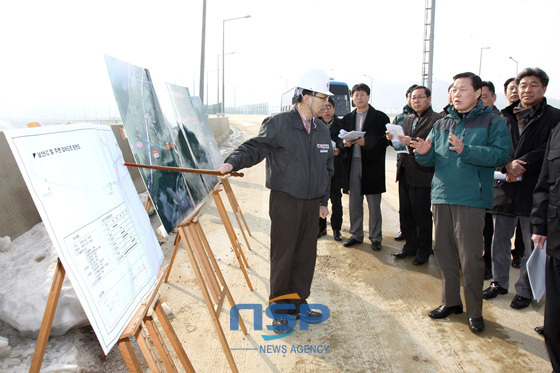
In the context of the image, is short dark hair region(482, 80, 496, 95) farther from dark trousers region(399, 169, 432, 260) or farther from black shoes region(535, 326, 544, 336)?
black shoes region(535, 326, 544, 336)

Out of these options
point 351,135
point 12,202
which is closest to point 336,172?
point 351,135

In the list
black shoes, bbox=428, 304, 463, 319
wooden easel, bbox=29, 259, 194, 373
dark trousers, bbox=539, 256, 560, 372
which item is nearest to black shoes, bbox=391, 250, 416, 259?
black shoes, bbox=428, 304, 463, 319

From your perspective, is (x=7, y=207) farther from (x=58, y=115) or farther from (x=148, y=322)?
(x=58, y=115)

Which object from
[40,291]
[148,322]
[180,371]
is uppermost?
[148,322]

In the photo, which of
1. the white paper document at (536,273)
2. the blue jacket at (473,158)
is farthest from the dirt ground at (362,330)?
the blue jacket at (473,158)

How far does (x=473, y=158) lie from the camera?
319cm

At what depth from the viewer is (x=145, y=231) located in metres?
2.32

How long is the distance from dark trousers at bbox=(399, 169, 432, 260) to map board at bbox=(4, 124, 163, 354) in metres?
3.62

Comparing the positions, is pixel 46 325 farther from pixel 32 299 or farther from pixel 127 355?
pixel 32 299

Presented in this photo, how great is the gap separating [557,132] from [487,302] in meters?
1.88

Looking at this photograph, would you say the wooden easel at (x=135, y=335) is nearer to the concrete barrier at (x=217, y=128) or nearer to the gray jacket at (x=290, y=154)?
the gray jacket at (x=290, y=154)

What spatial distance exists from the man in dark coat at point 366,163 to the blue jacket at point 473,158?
5.63 ft

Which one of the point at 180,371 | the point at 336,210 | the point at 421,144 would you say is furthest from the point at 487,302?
the point at 180,371

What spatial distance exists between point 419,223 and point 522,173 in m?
1.38
